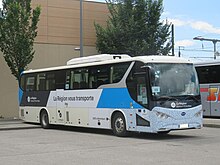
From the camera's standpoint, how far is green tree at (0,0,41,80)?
25.1 meters

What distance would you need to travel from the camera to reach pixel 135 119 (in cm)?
1605

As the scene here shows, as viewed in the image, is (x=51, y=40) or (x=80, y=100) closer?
(x=80, y=100)

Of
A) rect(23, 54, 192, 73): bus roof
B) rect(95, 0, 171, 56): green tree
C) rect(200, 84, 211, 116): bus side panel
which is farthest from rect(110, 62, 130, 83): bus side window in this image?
rect(95, 0, 171, 56): green tree

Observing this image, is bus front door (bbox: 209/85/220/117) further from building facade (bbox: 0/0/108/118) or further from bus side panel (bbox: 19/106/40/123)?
building facade (bbox: 0/0/108/118)

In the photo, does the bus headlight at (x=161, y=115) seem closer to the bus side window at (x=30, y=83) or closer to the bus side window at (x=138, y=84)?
the bus side window at (x=138, y=84)

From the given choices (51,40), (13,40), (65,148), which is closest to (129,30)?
(51,40)

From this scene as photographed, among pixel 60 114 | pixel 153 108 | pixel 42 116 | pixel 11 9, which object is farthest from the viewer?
pixel 11 9

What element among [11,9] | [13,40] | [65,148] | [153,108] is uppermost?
[11,9]

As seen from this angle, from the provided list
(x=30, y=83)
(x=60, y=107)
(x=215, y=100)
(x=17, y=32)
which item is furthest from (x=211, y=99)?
(x=17, y=32)

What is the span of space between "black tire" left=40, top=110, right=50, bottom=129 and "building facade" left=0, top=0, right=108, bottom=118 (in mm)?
7419

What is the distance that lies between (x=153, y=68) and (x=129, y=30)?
581 inches

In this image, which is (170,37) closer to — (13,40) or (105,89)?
(13,40)

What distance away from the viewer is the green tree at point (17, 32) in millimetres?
25109

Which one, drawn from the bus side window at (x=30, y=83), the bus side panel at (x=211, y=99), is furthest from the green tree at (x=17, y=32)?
the bus side panel at (x=211, y=99)
